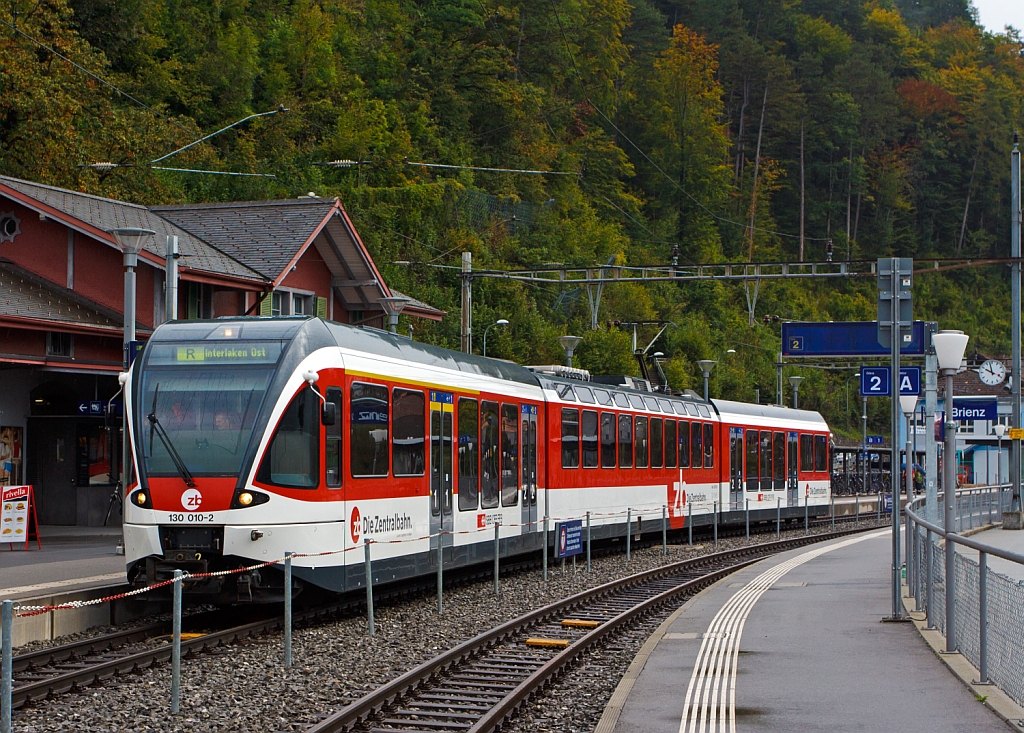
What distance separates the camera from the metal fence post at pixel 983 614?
33.1 feet

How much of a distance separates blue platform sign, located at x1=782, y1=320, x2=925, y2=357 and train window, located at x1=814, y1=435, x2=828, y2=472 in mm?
8685

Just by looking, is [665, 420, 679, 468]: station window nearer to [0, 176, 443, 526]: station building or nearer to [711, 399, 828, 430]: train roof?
[711, 399, 828, 430]: train roof

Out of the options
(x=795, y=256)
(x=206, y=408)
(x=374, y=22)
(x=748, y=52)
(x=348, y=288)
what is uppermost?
(x=748, y=52)

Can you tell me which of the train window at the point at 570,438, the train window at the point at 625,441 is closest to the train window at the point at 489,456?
the train window at the point at 570,438

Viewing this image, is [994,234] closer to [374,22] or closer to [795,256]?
[795,256]

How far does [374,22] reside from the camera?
72188 mm

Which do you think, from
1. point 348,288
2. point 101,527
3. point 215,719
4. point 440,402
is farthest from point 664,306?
point 215,719

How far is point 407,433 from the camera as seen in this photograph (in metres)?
16.8

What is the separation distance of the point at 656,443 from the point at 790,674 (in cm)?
1769

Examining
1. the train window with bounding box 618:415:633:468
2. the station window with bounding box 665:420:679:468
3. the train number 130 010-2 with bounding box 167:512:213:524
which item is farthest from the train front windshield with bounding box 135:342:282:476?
the station window with bounding box 665:420:679:468

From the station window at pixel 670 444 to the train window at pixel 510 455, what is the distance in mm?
9000

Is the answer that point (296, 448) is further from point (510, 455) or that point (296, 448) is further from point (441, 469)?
point (510, 455)

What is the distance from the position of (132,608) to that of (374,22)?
60.4 m

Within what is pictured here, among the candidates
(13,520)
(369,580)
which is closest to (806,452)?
(13,520)
